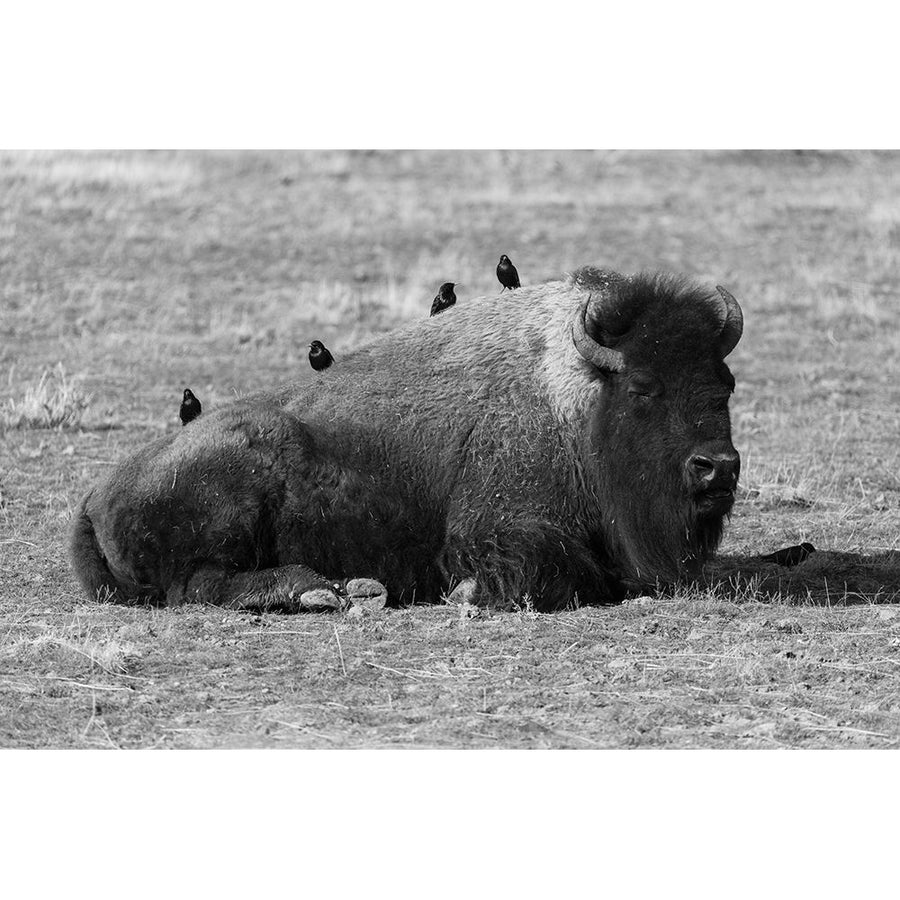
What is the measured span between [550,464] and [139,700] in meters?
3.10

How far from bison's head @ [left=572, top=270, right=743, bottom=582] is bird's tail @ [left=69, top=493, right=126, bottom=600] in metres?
3.01

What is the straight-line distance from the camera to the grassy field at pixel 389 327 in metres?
6.94

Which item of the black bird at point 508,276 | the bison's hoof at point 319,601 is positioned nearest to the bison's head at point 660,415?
the bison's hoof at point 319,601

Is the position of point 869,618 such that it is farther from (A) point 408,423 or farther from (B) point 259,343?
(B) point 259,343

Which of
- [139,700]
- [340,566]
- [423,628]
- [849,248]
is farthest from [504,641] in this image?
[849,248]

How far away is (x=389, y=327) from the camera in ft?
62.1

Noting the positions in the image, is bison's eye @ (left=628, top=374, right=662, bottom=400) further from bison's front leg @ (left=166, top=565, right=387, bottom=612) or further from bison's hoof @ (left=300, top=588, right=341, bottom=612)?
bison's hoof @ (left=300, top=588, right=341, bottom=612)

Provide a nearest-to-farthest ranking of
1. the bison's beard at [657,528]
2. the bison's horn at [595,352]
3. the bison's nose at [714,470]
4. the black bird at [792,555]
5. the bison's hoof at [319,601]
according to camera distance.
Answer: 1. the bison's nose at [714,470]
2. the bison's hoof at [319,601]
3. the bison's beard at [657,528]
4. the bison's horn at [595,352]
5. the black bird at [792,555]

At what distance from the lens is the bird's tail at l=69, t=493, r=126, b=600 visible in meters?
8.98

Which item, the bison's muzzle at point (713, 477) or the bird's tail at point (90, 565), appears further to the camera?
the bird's tail at point (90, 565)

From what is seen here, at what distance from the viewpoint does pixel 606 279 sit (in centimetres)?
947

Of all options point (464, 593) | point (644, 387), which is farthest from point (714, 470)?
point (464, 593)

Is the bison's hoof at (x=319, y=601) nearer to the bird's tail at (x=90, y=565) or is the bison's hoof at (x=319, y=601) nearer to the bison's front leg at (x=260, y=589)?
the bison's front leg at (x=260, y=589)

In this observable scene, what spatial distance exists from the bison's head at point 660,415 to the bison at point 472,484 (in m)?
0.01
